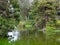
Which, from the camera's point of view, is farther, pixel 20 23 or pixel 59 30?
pixel 20 23

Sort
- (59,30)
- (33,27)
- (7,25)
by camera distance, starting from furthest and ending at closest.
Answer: (33,27)
(59,30)
(7,25)

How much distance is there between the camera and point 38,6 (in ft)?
79.2

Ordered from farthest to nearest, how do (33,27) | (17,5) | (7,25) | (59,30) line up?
(17,5)
(33,27)
(59,30)
(7,25)

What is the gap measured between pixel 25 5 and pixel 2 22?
13552mm

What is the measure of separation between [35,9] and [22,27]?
2.45 meters

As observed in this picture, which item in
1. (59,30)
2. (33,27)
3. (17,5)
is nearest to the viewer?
(59,30)

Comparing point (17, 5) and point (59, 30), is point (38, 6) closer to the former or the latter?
point (59, 30)

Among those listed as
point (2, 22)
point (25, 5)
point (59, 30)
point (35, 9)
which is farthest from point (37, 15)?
point (2, 22)

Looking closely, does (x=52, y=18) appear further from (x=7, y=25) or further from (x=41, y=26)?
(x=7, y=25)

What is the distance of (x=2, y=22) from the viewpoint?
1703 cm

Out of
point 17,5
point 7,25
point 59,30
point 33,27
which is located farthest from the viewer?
point 17,5

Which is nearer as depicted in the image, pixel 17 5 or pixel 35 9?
pixel 35 9

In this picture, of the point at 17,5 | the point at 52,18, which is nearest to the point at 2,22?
the point at 52,18

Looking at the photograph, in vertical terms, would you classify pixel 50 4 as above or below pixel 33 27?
above
